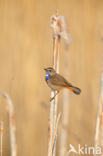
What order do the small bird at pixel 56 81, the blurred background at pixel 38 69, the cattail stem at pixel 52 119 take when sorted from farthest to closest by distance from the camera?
the blurred background at pixel 38 69, the small bird at pixel 56 81, the cattail stem at pixel 52 119

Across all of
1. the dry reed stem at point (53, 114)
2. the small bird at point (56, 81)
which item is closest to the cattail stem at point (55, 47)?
the dry reed stem at point (53, 114)

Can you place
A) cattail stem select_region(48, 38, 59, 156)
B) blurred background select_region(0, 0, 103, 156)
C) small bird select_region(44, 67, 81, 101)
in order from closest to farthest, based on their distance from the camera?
cattail stem select_region(48, 38, 59, 156) → small bird select_region(44, 67, 81, 101) → blurred background select_region(0, 0, 103, 156)

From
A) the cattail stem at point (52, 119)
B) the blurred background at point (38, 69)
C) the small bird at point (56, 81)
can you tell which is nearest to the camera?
the cattail stem at point (52, 119)

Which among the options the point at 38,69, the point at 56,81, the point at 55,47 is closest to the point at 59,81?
the point at 56,81

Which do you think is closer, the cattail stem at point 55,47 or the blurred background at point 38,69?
the cattail stem at point 55,47

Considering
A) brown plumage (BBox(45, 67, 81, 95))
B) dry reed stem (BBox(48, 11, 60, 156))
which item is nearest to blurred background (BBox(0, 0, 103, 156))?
brown plumage (BBox(45, 67, 81, 95))

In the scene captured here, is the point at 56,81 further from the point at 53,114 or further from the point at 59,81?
the point at 53,114

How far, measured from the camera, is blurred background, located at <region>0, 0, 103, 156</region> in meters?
3.28

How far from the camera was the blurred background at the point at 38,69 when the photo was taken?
10.8 feet

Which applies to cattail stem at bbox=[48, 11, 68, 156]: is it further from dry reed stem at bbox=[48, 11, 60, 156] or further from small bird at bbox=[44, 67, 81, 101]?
small bird at bbox=[44, 67, 81, 101]

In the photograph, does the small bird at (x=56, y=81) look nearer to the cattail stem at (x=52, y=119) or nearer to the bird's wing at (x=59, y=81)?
the bird's wing at (x=59, y=81)

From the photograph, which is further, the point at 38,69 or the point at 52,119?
the point at 38,69

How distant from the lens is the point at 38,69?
3.35 meters

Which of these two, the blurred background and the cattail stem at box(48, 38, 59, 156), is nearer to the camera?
the cattail stem at box(48, 38, 59, 156)
